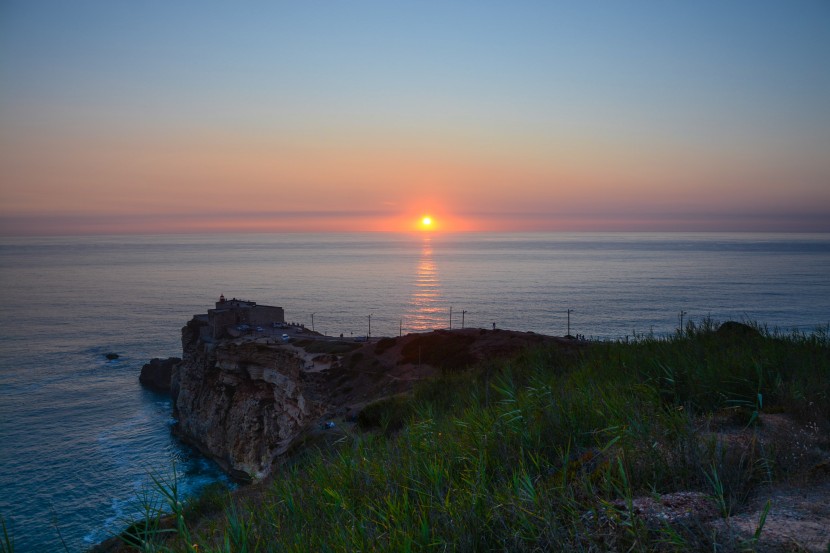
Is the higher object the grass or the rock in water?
the grass

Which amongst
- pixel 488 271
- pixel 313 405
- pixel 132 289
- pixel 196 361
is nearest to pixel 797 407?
pixel 313 405

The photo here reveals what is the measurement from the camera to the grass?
3541 millimetres

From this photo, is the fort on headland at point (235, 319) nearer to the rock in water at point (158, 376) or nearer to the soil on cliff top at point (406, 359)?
the rock in water at point (158, 376)

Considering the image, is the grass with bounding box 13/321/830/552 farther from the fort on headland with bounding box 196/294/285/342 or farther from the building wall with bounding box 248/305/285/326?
the building wall with bounding box 248/305/285/326

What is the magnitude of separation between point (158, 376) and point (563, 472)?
202 feet

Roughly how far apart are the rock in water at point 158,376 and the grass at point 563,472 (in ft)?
187

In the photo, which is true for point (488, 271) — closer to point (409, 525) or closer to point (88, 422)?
point (88, 422)

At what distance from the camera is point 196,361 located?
4831cm

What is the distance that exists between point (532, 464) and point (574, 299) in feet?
337

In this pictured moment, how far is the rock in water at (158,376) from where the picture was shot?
56.4 m

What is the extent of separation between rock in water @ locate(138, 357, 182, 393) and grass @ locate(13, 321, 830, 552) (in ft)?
187

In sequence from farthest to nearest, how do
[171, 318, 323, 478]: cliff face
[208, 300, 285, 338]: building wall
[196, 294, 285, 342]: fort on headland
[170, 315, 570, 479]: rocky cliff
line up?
1. [208, 300, 285, 338]: building wall
2. [196, 294, 285, 342]: fort on headland
3. [171, 318, 323, 478]: cliff face
4. [170, 315, 570, 479]: rocky cliff

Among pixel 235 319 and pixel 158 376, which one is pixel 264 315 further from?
pixel 158 376

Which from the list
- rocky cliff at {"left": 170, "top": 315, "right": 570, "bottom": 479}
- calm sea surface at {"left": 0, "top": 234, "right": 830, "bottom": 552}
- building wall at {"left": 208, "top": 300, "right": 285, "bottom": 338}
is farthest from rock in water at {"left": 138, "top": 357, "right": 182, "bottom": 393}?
rocky cliff at {"left": 170, "top": 315, "right": 570, "bottom": 479}
